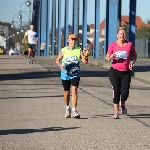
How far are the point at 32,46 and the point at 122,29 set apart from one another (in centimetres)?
2028

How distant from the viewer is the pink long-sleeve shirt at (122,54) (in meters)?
12.2

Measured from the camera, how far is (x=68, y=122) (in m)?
11.6

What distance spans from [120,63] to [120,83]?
0.41 metres

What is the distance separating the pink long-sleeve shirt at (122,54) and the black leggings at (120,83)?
10cm

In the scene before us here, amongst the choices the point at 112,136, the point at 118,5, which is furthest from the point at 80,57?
the point at 118,5

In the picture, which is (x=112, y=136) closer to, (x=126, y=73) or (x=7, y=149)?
(x=7, y=149)

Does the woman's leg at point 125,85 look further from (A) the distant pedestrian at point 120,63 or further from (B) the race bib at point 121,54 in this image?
(B) the race bib at point 121,54

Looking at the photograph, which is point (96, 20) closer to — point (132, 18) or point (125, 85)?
point (132, 18)

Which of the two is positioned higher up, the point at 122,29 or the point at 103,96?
the point at 122,29

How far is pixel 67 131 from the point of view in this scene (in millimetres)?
10422

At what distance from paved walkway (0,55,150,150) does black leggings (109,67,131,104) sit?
15.4 inches

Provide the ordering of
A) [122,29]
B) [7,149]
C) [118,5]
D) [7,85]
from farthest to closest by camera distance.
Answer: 1. [118,5]
2. [7,85]
3. [122,29]
4. [7,149]

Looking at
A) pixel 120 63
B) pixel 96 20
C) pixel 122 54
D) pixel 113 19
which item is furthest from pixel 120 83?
pixel 96 20

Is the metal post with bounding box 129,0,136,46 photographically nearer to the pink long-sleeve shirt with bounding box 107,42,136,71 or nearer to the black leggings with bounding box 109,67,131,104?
the black leggings with bounding box 109,67,131,104
